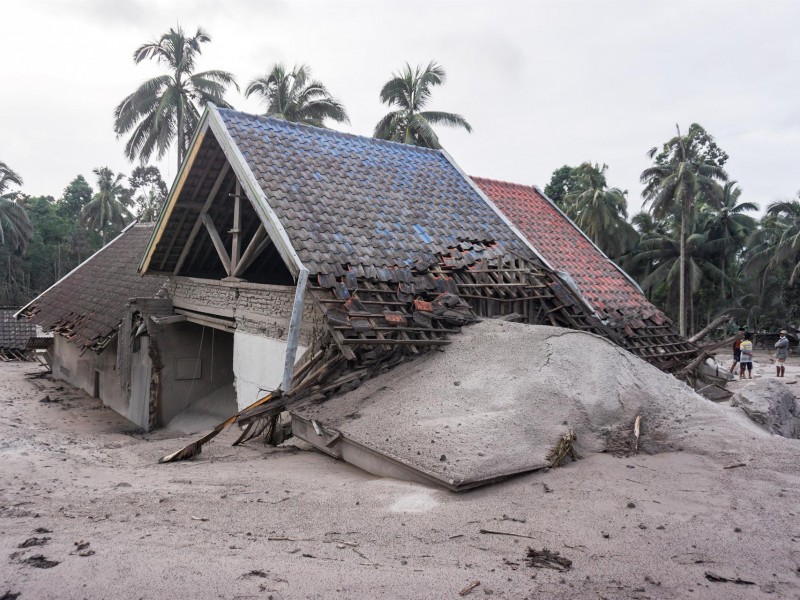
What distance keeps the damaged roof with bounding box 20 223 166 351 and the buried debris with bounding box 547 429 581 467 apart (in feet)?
38.5

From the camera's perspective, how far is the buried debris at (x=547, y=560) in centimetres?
393

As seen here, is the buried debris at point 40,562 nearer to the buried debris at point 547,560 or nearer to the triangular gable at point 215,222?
the buried debris at point 547,560

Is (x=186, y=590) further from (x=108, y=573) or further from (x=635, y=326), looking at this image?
(x=635, y=326)

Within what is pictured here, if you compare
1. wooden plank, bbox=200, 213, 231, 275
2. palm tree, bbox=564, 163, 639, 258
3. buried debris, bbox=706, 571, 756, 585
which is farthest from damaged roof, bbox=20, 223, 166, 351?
palm tree, bbox=564, 163, 639, 258

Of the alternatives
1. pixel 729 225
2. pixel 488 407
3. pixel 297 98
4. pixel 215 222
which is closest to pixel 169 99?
pixel 297 98

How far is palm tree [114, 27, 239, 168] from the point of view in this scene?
89.6 feet

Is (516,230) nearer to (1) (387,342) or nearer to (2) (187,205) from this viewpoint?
(1) (387,342)

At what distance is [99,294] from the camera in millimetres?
18094

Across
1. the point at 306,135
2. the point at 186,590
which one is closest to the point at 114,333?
the point at 306,135

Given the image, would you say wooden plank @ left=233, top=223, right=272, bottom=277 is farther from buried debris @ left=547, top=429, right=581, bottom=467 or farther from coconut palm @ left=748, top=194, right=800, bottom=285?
coconut palm @ left=748, top=194, right=800, bottom=285

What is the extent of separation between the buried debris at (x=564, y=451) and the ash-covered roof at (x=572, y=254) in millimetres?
5095

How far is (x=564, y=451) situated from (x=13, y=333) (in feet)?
93.4

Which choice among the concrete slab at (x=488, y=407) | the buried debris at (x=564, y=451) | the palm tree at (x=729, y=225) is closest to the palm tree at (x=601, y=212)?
the palm tree at (x=729, y=225)

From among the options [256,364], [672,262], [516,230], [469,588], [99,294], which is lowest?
[469,588]
